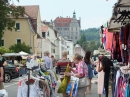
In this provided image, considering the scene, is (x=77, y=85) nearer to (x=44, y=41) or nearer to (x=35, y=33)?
(x=35, y=33)

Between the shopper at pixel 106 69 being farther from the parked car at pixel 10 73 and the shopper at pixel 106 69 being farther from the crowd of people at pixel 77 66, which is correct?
the parked car at pixel 10 73

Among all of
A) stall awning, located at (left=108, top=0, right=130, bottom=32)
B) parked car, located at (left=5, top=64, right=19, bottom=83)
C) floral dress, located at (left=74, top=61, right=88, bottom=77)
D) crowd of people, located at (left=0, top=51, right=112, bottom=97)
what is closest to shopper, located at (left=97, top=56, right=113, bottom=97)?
crowd of people, located at (left=0, top=51, right=112, bottom=97)

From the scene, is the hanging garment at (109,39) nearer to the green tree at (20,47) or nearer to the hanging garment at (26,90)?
the hanging garment at (26,90)

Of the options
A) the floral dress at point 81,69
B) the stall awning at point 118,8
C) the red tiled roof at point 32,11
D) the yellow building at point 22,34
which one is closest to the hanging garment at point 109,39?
the stall awning at point 118,8

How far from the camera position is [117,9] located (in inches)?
348

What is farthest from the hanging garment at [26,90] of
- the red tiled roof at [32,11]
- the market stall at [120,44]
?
the red tiled roof at [32,11]

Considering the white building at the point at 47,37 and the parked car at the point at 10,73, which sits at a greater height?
the white building at the point at 47,37

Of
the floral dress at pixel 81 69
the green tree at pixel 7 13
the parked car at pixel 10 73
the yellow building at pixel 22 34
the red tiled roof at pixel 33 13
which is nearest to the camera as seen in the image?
the floral dress at pixel 81 69

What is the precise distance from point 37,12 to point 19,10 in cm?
3029

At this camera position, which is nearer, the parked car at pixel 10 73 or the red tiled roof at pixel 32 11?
the parked car at pixel 10 73

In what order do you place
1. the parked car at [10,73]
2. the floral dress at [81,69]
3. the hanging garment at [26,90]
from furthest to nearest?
the parked car at [10,73] → the floral dress at [81,69] → the hanging garment at [26,90]

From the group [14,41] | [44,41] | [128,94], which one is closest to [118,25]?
[128,94]

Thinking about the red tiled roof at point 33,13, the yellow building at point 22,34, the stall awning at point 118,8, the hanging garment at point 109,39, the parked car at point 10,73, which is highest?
the red tiled roof at point 33,13

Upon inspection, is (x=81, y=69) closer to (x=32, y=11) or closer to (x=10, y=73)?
(x=10, y=73)
